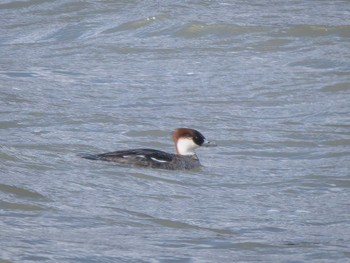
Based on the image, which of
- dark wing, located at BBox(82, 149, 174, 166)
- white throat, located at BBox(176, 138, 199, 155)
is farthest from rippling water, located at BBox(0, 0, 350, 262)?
white throat, located at BBox(176, 138, 199, 155)

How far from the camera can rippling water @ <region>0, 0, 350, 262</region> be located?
10.9 metres

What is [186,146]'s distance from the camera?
14875 mm

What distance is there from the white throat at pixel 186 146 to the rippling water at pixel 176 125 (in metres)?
0.34

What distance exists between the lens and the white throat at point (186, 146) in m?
14.8

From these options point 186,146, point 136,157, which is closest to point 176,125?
point 186,146

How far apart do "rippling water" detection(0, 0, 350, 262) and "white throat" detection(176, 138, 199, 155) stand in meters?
0.34

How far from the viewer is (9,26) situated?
25.6 m

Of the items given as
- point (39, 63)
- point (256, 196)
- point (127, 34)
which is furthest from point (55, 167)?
point (127, 34)

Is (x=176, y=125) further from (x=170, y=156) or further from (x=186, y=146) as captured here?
(x=170, y=156)

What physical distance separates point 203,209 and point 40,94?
7.43 metres

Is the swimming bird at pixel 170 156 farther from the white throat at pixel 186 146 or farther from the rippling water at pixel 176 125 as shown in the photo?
the rippling water at pixel 176 125

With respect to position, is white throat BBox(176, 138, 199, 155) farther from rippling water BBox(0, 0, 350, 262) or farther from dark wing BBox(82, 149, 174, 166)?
dark wing BBox(82, 149, 174, 166)

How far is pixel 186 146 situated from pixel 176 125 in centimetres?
231

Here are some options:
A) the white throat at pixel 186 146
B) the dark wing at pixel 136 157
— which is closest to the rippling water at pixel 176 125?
the dark wing at pixel 136 157
